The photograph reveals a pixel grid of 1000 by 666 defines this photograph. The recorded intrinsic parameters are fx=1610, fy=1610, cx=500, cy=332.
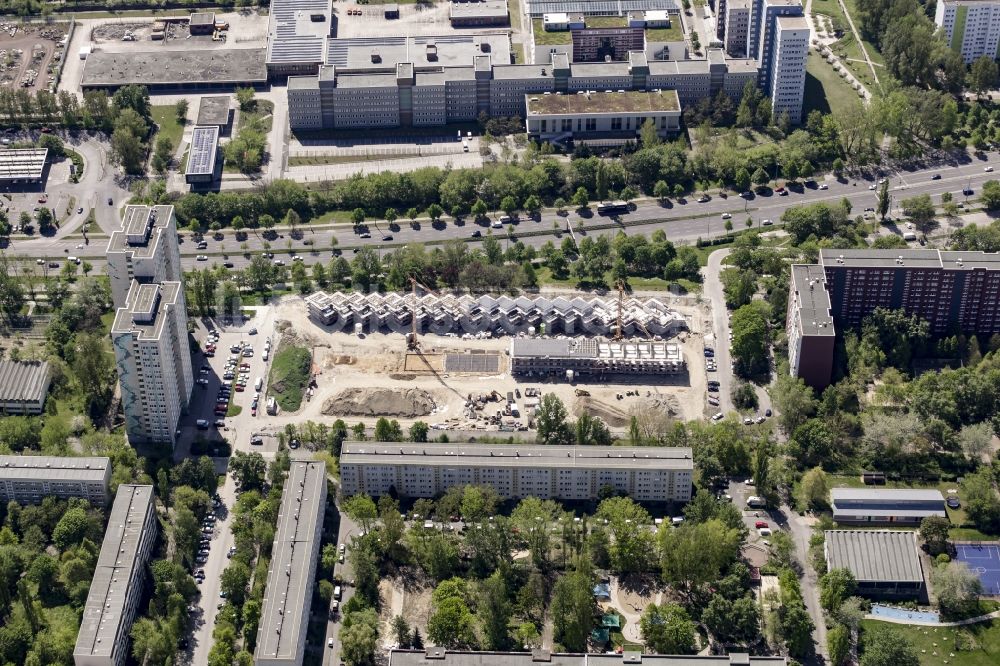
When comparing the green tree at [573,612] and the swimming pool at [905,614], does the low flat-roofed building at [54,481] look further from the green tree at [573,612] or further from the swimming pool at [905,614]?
the swimming pool at [905,614]

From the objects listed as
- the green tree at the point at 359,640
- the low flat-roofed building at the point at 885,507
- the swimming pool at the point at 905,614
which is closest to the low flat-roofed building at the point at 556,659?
the green tree at the point at 359,640

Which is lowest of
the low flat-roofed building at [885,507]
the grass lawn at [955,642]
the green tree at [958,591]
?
the grass lawn at [955,642]

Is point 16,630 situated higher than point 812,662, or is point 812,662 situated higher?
point 812,662

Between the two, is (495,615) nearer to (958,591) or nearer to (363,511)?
(363,511)

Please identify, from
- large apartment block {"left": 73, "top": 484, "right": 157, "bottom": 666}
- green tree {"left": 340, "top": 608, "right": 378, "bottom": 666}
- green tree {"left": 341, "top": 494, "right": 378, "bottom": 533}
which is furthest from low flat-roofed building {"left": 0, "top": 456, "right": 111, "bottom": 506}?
green tree {"left": 340, "top": 608, "right": 378, "bottom": 666}

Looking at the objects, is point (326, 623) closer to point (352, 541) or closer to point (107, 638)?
point (352, 541)

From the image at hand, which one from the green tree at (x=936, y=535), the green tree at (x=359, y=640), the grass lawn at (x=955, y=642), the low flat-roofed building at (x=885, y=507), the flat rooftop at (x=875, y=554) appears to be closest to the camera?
the green tree at (x=359, y=640)

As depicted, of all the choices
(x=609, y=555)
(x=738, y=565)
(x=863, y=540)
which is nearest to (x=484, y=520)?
(x=609, y=555)
